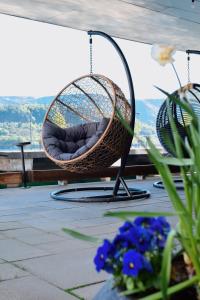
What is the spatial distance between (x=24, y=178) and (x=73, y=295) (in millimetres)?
3795

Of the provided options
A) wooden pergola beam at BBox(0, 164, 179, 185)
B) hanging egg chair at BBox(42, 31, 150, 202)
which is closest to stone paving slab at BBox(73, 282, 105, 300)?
hanging egg chair at BBox(42, 31, 150, 202)

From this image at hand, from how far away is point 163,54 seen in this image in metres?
1.06

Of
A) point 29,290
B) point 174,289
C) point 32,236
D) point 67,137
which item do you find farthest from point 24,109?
point 174,289

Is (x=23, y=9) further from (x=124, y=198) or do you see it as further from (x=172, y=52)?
(x=172, y=52)

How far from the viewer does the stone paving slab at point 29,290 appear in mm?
1511

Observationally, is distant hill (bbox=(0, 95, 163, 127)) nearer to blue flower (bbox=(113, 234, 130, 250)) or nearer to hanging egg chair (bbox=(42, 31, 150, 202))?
hanging egg chair (bbox=(42, 31, 150, 202))

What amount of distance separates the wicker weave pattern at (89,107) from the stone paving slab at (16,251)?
178 centimetres

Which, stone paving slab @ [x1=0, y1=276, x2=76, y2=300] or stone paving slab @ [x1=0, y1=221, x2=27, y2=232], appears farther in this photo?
stone paving slab @ [x1=0, y1=221, x2=27, y2=232]

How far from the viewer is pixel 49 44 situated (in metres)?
8.53

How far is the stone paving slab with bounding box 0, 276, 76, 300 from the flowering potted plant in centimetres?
55

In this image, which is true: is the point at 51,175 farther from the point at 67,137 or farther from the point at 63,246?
the point at 63,246

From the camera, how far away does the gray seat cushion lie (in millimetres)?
4320

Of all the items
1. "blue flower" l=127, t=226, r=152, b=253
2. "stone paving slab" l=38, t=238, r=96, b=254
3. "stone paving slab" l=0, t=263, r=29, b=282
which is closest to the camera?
"blue flower" l=127, t=226, r=152, b=253

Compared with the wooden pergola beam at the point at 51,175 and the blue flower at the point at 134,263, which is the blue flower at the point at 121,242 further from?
the wooden pergola beam at the point at 51,175
